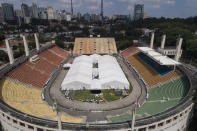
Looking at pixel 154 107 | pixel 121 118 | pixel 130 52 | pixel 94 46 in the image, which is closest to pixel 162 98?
pixel 154 107

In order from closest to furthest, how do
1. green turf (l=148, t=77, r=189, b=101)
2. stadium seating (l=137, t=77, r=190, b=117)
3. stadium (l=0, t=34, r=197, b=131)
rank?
stadium (l=0, t=34, r=197, b=131), stadium seating (l=137, t=77, r=190, b=117), green turf (l=148, t=77, r=189, b=101)

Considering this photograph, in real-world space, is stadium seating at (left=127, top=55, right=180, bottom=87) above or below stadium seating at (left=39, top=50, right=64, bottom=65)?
below

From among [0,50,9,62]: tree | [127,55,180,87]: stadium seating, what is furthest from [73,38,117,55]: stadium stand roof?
[0,50,9,62]: tree

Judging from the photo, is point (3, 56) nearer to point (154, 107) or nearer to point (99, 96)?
point (99, 96)

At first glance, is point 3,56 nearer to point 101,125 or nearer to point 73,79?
point 73,79

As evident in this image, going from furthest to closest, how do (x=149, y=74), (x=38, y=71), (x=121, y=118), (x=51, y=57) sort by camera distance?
(x=51, y=57), (x=38, y=71), (x=149, y=74), (x=121, y=118)

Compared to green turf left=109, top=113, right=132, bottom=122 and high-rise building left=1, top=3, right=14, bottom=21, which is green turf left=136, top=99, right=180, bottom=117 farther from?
high-rise building left=1, top=3, right=14, bottom=21
